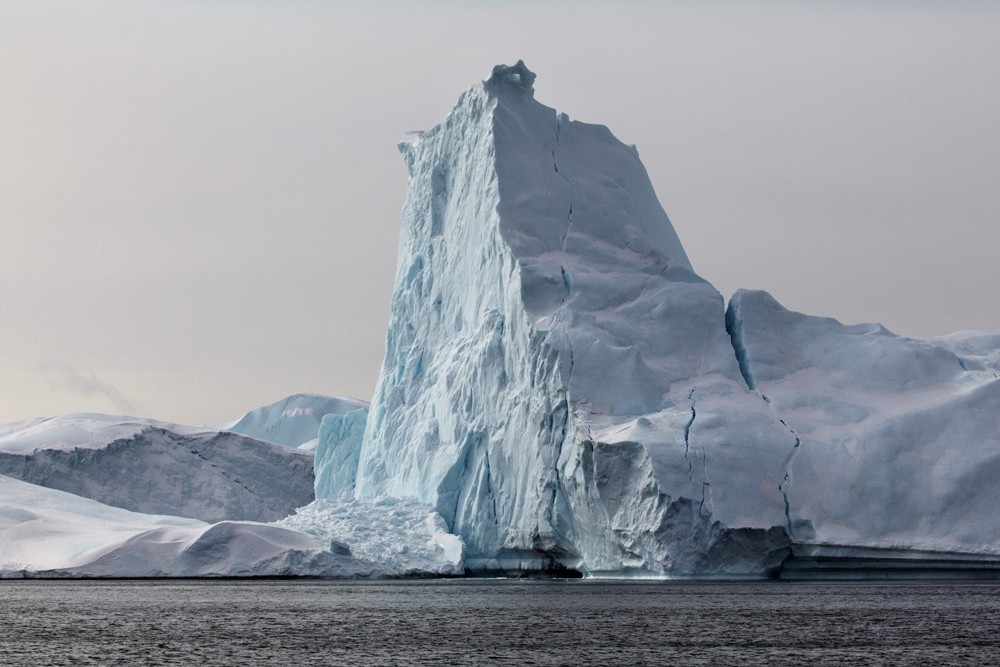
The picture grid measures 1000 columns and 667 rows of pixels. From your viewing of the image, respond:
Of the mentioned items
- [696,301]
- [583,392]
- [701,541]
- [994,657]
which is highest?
[696,301]

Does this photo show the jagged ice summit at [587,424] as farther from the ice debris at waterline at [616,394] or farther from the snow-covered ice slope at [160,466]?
the snow-covered ice slope at [160,466]

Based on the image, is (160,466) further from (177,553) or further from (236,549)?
(236,549)

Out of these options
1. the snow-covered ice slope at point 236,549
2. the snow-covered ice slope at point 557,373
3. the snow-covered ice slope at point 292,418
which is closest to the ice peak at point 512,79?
the snow-covered ice slope at point 557,373

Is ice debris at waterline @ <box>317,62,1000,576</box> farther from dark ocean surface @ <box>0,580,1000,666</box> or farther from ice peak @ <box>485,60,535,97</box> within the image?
dark ocean surface @ <box>0,580,1000,666</box>

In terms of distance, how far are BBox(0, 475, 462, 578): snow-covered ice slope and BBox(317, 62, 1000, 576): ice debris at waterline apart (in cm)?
89

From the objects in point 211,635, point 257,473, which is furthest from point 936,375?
point 257,473

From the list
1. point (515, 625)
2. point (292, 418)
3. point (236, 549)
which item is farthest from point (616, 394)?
point (292, 418)

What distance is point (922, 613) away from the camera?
16.4 metres

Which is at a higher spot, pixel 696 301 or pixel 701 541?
pixel 696 301

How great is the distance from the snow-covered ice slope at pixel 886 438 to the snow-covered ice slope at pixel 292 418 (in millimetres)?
27689

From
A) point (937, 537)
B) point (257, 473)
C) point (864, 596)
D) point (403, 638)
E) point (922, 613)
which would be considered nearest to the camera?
point (403, 638)

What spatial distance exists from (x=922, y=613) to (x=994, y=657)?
4.31m

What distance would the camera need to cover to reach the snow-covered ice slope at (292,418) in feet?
168

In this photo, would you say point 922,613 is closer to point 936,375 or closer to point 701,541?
point 701,541
